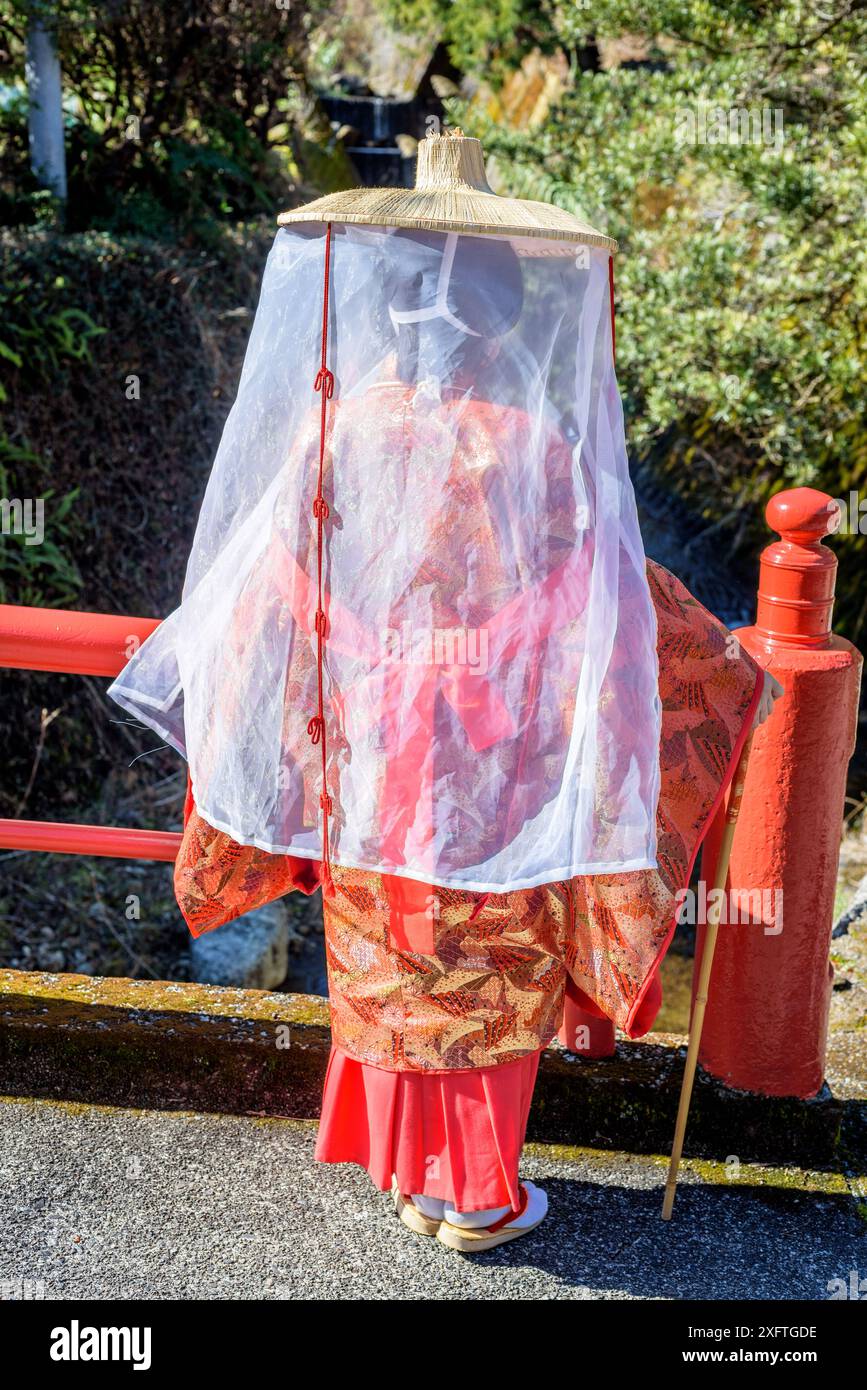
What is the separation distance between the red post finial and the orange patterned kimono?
214 mm

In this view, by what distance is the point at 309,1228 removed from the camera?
7.52ft

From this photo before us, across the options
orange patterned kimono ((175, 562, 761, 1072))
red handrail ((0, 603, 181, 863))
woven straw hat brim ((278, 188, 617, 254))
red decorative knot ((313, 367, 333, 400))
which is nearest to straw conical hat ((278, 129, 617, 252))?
woven straw hat brim ((278, 188, 617, 254))

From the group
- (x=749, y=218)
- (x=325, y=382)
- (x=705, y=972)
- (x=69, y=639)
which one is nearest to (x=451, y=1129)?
(x=705, y=972)

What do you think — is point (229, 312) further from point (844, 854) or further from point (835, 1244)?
point (835, 1244)

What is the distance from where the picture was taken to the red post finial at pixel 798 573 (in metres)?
2.27

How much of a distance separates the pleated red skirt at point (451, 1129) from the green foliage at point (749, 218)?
4006 millimetres

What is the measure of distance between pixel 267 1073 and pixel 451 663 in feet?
3.63

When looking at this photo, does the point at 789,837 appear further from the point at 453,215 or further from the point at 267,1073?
the point at 453,215

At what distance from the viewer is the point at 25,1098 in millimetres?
2594

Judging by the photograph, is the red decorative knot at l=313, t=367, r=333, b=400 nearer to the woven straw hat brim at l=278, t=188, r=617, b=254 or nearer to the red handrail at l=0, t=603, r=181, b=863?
the woven straw hat brim at l=278, t=188, r=617, b=254

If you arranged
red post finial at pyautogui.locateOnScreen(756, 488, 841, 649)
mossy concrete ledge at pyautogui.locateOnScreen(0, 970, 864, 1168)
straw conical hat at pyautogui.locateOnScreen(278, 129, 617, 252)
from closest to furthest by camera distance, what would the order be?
straw conical hat at pyautogui.locateOnScreen(278, 129, 617, 252) → red post finial at pyautogui.locateOnScreen(756, 488, 841, 649) → mossy concrete ledge at pyautogui.locateOnScreen(0, 970, 864, 1168)

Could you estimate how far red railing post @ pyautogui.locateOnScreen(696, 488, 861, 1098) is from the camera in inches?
92.3

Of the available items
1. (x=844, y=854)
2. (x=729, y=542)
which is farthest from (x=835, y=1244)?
(x=729, y=542)

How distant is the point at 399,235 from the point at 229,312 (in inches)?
191
